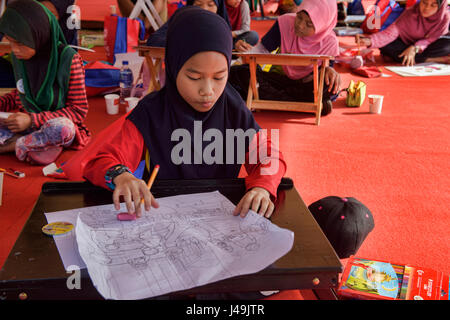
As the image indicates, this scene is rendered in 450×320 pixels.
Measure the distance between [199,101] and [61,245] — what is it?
520mm

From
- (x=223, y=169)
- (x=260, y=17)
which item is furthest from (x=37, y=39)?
(x=260, y=17)

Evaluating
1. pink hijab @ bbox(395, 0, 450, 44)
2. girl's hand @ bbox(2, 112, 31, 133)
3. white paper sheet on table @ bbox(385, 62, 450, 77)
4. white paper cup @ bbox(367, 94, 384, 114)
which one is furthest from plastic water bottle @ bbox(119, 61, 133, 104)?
pink hijab @ bbox(395, 0, 450, 44)

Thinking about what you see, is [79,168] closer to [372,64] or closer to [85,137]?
[85,137]

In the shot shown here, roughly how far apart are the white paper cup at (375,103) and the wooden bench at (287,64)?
43 centimetres

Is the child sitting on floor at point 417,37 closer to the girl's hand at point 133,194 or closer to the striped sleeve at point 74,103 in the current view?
the striped sleeve at point 74,103

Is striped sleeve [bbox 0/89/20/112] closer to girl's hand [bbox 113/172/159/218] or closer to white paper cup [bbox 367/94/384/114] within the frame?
girl's hand [bbox 113/172/159/218]

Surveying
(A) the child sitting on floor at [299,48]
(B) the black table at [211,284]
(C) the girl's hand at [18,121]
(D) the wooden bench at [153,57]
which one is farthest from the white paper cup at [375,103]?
(B) the black table at [211,284]

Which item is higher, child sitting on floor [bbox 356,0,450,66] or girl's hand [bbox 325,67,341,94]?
child sitting on floor [bbox 356,0,450,66]

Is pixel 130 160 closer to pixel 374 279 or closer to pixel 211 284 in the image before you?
pixel 211 284

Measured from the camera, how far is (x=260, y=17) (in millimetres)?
8070

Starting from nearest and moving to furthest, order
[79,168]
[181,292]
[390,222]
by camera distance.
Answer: [181,292] < [390,222] < [79,168]

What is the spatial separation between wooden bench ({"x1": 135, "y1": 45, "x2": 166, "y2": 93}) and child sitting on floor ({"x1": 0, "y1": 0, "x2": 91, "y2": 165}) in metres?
0.69

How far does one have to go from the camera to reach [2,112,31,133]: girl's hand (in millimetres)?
2283

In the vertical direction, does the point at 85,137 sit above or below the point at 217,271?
below
